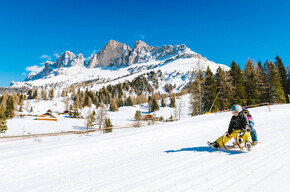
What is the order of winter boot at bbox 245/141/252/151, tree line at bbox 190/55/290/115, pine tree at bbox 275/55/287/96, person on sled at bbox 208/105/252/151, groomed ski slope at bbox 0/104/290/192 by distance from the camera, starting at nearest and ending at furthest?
groomed ski slope at bbox 0/104/290/192 → winter boot at bbox 245/141/252/151 → person on sled at bbox 208/105/252/151 → tree line at bbox 190/55/290/115 → pine tree at bbox 275/55/287/96

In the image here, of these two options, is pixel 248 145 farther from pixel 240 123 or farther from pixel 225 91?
pixel 225 91

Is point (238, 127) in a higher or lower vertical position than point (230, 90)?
lower

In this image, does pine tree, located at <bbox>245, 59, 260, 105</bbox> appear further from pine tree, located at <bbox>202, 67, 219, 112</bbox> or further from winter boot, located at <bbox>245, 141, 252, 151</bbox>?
winter boot, located at <bbox>245, 141, 252, 151</bbox>

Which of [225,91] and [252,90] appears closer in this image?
[225,91]

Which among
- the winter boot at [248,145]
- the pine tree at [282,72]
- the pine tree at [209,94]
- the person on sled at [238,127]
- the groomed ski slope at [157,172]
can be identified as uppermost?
the pine tree at [282,72]

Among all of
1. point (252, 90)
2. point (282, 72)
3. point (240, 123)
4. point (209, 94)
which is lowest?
point (240, 123)

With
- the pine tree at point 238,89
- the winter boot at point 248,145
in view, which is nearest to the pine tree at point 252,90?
the pine tree at point 238,89

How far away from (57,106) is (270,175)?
504ft

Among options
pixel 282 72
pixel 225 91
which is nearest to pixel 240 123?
pixel 225 91

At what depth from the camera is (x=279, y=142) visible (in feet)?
20.2

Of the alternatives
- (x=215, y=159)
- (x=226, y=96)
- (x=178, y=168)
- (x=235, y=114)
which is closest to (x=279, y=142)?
(x=235, y=114)

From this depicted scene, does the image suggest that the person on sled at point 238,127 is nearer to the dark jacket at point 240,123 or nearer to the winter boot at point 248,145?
the dark jacket at point 240,123

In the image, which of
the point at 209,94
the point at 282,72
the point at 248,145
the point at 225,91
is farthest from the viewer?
the point at 282,72

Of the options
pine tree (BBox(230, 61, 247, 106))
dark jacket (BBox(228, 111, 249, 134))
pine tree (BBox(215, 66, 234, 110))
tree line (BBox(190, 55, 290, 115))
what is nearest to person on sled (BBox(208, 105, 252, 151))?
dark jacket (BBox(228, 111, 249, 134))
